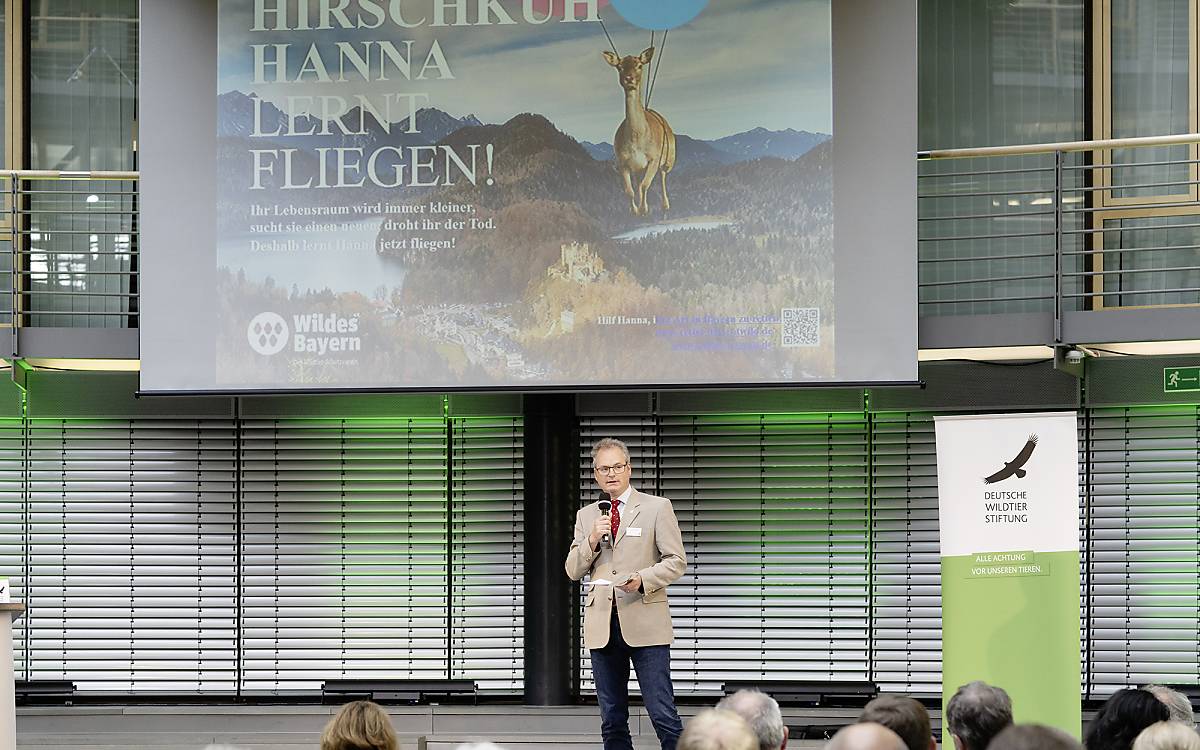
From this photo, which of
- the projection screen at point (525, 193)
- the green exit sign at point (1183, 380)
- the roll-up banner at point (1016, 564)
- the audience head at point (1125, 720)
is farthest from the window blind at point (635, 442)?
the audience head at point (1125, 720)

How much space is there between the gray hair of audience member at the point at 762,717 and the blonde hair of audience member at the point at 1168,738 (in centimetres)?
98

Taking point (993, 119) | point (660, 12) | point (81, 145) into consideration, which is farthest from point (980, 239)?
point (81, 145)

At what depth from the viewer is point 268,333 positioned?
790cm

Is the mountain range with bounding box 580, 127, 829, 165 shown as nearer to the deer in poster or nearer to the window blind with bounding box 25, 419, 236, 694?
the deer in poster

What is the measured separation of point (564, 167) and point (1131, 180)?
3662 mm

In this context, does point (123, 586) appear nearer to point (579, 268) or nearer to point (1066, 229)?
point (579, 268)

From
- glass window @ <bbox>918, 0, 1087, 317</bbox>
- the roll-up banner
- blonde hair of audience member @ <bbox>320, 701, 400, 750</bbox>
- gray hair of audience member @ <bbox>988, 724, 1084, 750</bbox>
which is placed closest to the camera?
gray hair of audience member @ <bbox>988, 724, 1084, 750</bbox>

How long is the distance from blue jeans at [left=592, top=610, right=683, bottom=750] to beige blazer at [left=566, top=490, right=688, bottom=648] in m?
0.08

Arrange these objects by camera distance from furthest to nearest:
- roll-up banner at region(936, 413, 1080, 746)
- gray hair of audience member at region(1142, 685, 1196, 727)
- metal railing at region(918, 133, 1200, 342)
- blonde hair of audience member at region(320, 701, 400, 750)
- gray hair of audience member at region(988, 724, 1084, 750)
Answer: metal railing at region(918, 133, 1200, 342) → roll-up banner at region(936, 413, 1080, 746) → gray hair of audience member at region(1142, 685, 1196, 727) → blonde hair of audience member at region(320, 701, 400, 750) → gray hair of audience member at region(988, 724, 1084, 750)

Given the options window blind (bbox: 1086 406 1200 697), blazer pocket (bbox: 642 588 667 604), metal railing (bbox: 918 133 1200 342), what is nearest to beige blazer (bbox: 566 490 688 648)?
blazer pocket (bbox: 642 588 667 604)

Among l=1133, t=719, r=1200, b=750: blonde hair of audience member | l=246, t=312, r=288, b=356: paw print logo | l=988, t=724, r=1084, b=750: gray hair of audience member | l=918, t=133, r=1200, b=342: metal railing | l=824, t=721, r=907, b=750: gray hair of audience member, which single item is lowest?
l=1133, t=719, r=1200, b=750: blonde hair of audience member

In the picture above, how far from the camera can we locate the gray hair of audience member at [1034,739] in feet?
10.3

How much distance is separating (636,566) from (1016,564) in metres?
1.79

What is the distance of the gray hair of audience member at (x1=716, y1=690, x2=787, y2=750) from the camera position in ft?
13.7
